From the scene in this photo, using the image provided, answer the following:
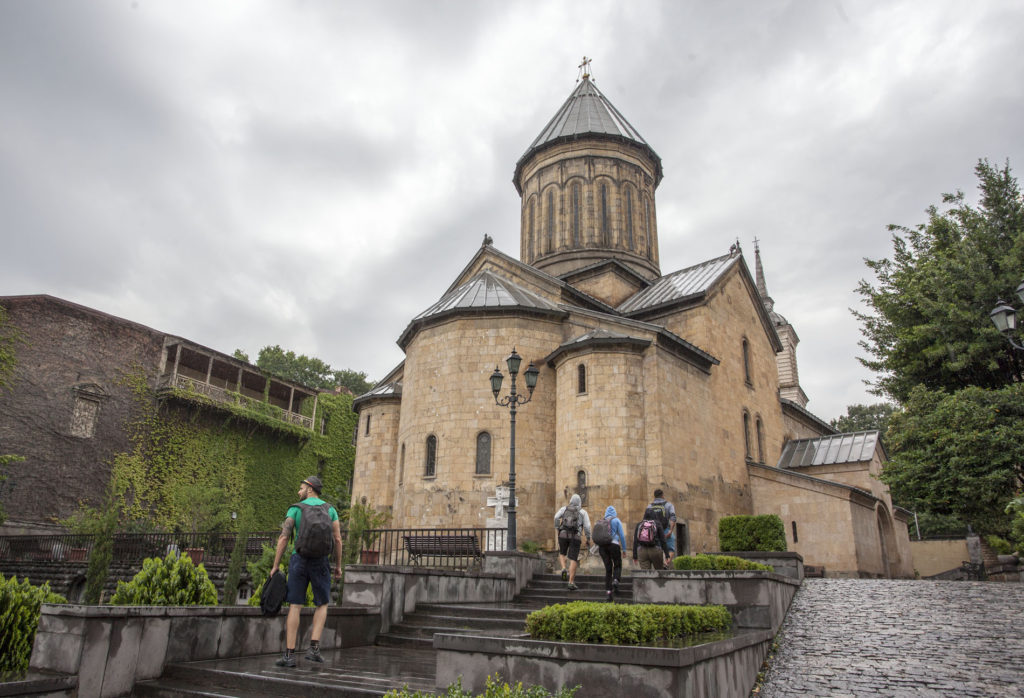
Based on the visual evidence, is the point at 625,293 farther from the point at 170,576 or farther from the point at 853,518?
the point at 170,576

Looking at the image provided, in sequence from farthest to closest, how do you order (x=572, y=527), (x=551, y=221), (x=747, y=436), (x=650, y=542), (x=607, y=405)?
(x=551, y=221)
(x=747, y=436)
(x=607, y=405)
(x=572, y=527)
(x=650, y=542)

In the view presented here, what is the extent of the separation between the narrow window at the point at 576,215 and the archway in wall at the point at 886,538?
1359 centimetres

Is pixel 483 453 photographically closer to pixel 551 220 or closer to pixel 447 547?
pixel 447 547

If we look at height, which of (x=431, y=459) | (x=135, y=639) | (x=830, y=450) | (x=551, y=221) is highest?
(x=551, y=221)

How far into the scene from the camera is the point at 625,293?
23812 mm

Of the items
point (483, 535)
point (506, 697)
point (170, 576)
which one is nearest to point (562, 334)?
point (483, 535)

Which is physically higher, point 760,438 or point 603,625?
point 760,438

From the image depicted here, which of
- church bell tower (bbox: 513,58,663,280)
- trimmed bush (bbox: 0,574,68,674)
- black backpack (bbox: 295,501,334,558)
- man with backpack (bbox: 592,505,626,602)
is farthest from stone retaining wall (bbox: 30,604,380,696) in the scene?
church bell tower (bbox: 513,58,663,280)

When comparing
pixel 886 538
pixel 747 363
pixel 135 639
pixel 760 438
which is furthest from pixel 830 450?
pixel 135 639

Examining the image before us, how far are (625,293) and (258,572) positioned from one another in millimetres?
15803

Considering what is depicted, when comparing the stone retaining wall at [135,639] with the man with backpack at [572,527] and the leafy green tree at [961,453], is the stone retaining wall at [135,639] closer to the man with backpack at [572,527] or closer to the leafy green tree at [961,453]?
the man with backpack at [572,527]

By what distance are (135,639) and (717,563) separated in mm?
7212

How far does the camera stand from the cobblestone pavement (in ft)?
19.4

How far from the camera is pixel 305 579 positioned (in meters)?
5.93
